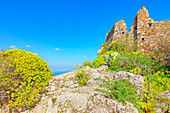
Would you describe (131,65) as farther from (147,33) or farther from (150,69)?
(147,33)

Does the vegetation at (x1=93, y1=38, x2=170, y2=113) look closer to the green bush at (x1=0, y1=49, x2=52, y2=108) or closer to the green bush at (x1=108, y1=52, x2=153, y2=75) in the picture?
the green bush at (x1=108, y1=52, x2=153, y2=75)

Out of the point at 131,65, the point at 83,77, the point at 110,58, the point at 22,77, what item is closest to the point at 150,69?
the point at 131,65

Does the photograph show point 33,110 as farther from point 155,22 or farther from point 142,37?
point 155,22

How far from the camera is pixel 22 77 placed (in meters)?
4.13

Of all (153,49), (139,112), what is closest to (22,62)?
(139,112)

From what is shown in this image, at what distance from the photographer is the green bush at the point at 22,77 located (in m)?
3.79

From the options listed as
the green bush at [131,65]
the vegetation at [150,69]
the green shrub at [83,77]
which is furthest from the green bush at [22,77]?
the green bush at [131,65]

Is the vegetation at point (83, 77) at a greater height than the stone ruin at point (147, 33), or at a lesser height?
lesser

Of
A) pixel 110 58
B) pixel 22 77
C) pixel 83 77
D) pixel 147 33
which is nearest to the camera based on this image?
pixel 22 77

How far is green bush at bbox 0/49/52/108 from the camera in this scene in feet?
12.4

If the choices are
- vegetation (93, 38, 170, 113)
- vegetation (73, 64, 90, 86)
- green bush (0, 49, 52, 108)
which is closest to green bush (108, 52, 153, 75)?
vegetation (93, 38, 170, 113)

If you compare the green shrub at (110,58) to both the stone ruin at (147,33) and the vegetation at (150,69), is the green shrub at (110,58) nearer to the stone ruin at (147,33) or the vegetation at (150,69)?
the vegetation at (150,69)

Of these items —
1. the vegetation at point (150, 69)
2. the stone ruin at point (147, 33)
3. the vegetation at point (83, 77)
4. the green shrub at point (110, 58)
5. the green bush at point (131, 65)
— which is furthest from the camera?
the stone ruin at point (147, 33)

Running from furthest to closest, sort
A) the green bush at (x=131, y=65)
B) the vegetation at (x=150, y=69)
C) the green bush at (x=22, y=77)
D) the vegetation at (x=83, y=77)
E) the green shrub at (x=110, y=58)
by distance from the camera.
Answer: the green shrub at (x=110, y=58) < the green bush at (x=131, y=65) < the vegetation at (x=83, y=77) < the green bush at (x=22, y=77) < the vegetation at (x=150, y=69)
